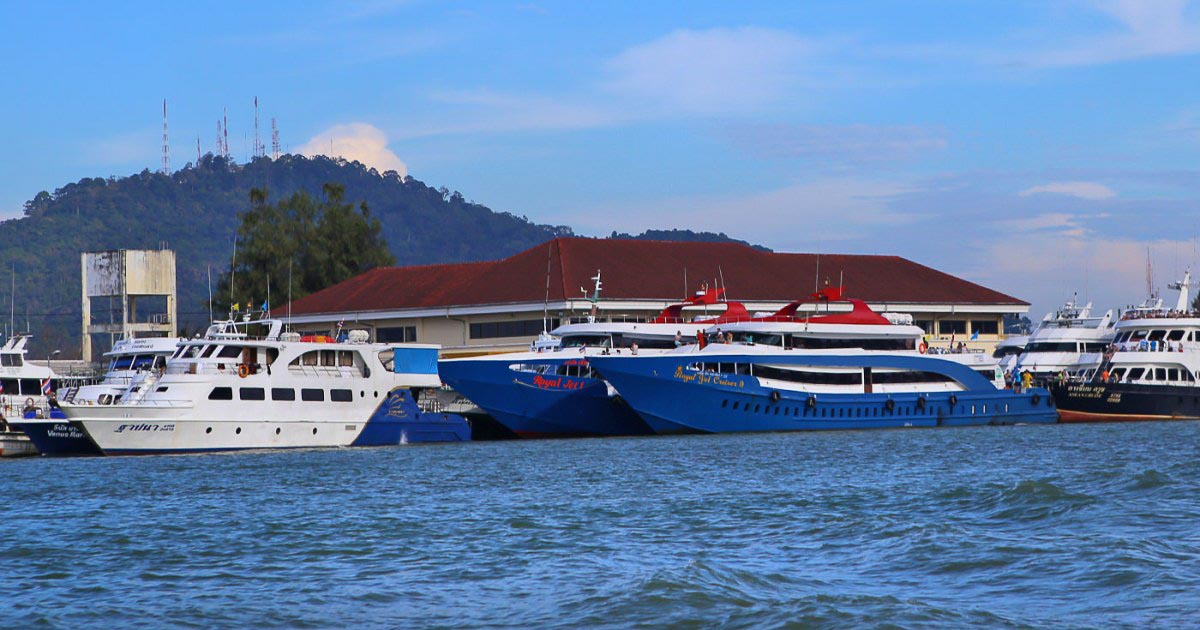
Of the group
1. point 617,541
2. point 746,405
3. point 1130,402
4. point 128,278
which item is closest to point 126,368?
point 746,405

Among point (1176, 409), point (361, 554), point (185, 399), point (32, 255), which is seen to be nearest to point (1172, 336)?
point (1176, 409)

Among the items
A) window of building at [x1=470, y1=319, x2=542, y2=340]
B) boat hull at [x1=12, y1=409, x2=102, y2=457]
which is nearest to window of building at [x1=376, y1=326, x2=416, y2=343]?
window of building at [x1=470, y1=319, x2=542, y2=340]

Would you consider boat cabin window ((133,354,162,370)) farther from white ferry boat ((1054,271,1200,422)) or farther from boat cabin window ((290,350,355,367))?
white ferry boat ((1054,271,1200,422))

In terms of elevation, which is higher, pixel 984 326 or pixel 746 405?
pixel 984 326

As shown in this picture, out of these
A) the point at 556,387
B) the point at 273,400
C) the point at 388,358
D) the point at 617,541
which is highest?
the point at 388,358

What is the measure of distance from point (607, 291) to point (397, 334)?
9.17m

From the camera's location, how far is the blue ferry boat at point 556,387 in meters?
46.2

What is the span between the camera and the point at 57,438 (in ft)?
130

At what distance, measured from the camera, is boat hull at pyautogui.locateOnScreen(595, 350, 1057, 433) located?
147 feet

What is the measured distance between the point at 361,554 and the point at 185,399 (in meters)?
20.9

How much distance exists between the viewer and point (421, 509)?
81.3ft

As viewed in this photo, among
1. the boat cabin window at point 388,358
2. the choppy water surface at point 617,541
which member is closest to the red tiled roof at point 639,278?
the boat cabin window at point 388,358

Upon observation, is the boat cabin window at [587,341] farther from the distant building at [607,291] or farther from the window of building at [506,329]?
the window of building at [506,329]

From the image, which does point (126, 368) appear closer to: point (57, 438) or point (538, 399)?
point (57, 438)
